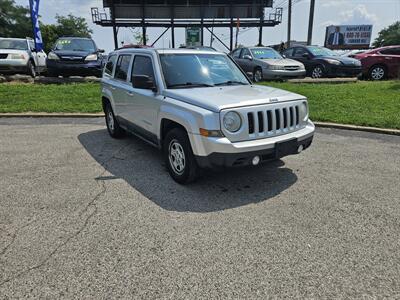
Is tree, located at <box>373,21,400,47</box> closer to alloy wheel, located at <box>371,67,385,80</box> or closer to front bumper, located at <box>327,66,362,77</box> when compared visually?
alloy wheel, located at <box>371,67,385,80</box>

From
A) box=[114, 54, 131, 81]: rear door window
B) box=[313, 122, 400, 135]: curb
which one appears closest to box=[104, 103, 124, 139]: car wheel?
box=[114, 54, 131, 81]: rear door window

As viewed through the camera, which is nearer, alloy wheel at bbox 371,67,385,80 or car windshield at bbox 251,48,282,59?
car windshield at bbox 251,48,282,59

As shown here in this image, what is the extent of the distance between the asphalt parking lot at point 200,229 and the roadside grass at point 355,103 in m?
2.05

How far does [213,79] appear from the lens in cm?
482

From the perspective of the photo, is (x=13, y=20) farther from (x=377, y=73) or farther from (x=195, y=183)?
(x=195, y=183)

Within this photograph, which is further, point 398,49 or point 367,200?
point 398,49

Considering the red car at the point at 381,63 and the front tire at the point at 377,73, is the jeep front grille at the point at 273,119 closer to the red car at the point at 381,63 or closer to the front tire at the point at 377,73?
the red car at the point at 381,63

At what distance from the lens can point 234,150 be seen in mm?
3639

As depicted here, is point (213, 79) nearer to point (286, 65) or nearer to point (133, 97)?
point (133, 97)

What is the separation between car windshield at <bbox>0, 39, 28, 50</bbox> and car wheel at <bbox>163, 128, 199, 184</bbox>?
12.8m

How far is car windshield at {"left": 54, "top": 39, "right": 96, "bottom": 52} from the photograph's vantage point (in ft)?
43.4

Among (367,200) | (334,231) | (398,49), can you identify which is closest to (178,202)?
(334,231)

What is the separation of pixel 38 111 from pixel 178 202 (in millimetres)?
6828

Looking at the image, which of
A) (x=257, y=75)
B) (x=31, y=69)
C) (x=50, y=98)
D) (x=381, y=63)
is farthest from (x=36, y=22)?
(x=381, y=63)
